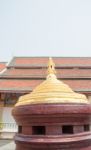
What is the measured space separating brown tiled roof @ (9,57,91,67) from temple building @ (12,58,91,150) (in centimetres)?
1903

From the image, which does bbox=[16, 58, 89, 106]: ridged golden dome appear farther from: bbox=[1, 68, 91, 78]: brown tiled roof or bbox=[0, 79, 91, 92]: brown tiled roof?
bbox=[1, 68, 91, 78]: brown tiled roof

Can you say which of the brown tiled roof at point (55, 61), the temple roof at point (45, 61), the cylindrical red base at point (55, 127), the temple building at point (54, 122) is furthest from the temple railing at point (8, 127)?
the cylindrical red base at point (55, 127)

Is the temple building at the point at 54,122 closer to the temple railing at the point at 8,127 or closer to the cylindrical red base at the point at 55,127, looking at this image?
the cylindrical red base at the point at 55,127

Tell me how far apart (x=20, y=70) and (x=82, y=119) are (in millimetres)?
18984

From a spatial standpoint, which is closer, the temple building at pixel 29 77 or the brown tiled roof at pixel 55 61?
the temple building at pixel 29 77

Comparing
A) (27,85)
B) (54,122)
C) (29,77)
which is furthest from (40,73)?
(54,122)

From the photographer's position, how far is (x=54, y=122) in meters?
4.59

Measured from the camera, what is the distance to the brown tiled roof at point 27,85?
65.1ft

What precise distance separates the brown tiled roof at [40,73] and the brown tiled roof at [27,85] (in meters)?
0.74

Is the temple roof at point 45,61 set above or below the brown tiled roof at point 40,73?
above

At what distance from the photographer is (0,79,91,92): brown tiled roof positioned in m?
19.8

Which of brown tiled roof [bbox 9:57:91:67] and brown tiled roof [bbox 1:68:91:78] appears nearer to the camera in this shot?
brown tiled roof [bbox 1:68:91:78]

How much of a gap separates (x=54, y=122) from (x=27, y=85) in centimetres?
1599

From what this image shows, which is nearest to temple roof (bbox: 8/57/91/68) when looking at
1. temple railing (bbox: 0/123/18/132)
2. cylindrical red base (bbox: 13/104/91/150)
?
temple railing (bbox: 0/123/18/132)
